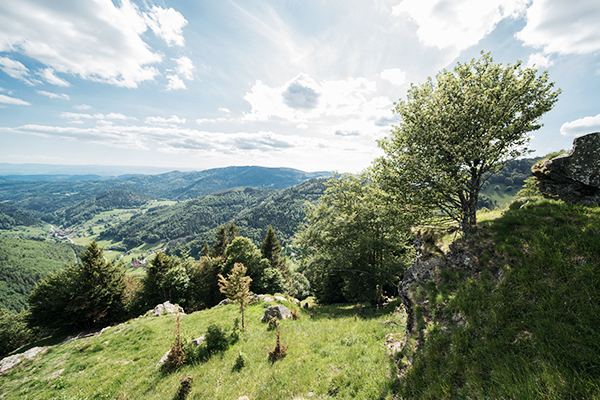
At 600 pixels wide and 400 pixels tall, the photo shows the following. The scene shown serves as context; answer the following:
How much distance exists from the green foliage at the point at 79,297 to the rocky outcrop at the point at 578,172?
149 ft

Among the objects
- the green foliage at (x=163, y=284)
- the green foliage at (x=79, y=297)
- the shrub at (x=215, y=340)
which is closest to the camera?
the shrub at (x=215, y=340)

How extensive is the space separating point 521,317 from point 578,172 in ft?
28.4

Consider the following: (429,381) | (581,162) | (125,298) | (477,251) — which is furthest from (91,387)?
(581,162)

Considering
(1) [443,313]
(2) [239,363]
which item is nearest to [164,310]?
(2) [239,363]

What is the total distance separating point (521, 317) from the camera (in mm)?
6789

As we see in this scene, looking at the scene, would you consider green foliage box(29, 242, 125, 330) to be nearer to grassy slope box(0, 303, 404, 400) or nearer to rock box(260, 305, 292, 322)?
grassy slope box(0, 303, 404, 400)

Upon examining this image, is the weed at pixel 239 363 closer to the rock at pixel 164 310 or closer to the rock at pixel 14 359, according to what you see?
the rock at pixel 14 359

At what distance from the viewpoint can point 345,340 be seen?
1194cm

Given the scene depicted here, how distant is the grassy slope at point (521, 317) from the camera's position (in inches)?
203

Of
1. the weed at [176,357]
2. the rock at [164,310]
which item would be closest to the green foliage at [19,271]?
the rock at [164,310]

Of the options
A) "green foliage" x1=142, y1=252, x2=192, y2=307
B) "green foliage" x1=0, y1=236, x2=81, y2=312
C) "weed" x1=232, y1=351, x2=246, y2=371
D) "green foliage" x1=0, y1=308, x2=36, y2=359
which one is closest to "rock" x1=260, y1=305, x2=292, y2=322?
"weed" x1=232, y1=351, x2=246, y2=371

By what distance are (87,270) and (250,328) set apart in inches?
1060

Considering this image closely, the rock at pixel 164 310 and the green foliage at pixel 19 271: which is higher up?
the rock at pixel 164 310

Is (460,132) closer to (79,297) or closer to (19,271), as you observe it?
(79,297)
